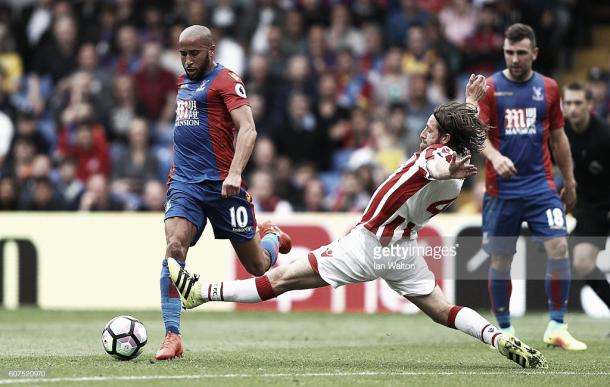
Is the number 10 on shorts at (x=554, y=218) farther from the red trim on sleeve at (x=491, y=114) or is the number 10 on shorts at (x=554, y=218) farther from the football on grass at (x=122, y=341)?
the football on grass at (x=122, y=341)

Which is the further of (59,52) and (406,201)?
(59,52)

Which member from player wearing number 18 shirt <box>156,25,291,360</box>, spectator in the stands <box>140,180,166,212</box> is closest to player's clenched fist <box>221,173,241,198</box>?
player wearing number 18 shirt <box>156,25,291,360</box>

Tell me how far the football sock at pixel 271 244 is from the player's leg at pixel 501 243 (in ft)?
6.29

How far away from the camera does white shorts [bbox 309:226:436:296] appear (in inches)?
336

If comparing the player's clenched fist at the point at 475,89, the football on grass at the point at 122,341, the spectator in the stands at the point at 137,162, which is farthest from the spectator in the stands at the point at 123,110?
the player's clenched fist at the point at 475,89

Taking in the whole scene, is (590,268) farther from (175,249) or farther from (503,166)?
(175,249)

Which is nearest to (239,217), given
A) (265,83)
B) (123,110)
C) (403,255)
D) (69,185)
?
(403,255)

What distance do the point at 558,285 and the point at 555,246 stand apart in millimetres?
410

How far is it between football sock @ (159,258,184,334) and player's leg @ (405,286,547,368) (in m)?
1.80

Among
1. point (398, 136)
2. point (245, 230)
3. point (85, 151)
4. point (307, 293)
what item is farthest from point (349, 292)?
point (245, 230)

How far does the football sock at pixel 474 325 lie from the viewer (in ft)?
27.8

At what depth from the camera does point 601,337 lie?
1198 cm

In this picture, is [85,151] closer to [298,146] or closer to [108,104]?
[108,104]

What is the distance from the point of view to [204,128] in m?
9.54
